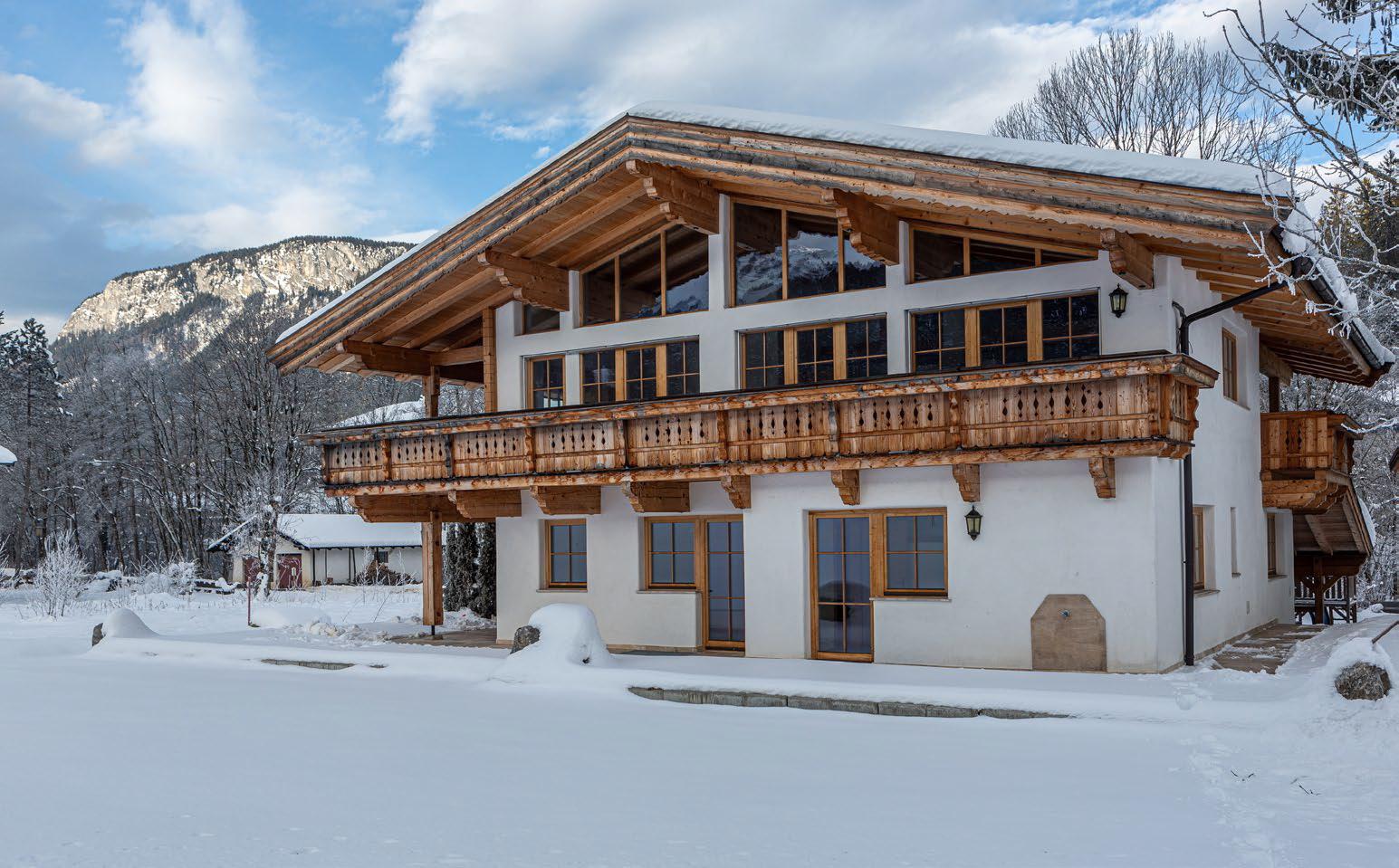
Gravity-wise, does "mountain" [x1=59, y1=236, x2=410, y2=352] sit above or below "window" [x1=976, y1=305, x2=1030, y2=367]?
above

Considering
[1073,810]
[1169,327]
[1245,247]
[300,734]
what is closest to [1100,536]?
[1169,327]

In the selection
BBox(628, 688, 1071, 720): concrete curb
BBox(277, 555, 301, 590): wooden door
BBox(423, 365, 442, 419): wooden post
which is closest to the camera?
BBox(628, 688, 1071, 720): concrete curb

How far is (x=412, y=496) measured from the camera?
18.4 metres

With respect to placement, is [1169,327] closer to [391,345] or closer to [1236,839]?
[1236,839]

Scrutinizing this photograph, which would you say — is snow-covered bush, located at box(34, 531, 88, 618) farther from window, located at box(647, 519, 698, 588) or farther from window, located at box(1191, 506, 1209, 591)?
window, located at box(1191, 506, 1209, 591)

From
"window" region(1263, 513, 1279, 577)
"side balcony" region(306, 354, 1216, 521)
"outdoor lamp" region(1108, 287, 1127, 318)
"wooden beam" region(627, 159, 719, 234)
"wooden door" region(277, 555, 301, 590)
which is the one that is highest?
"wooden beam" region(627, 159, 719, 234)

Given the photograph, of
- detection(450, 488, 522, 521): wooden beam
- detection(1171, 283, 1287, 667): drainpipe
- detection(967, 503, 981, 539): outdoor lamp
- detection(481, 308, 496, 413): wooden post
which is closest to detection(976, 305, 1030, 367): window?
detection(1171, 283, 1287, 667): drainpipe

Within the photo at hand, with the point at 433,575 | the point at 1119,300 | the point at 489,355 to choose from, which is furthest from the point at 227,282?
the point at 1119,300

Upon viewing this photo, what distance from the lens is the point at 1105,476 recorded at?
12.5 m

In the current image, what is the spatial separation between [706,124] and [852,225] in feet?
7.59

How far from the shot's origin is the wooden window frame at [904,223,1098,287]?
1346 centimetres

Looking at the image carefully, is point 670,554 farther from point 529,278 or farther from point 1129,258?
point 1129,258

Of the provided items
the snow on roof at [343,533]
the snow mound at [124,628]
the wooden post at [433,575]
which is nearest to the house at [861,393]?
the wooden post at [433,575]

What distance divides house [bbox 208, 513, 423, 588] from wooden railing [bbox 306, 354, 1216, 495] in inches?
1230
